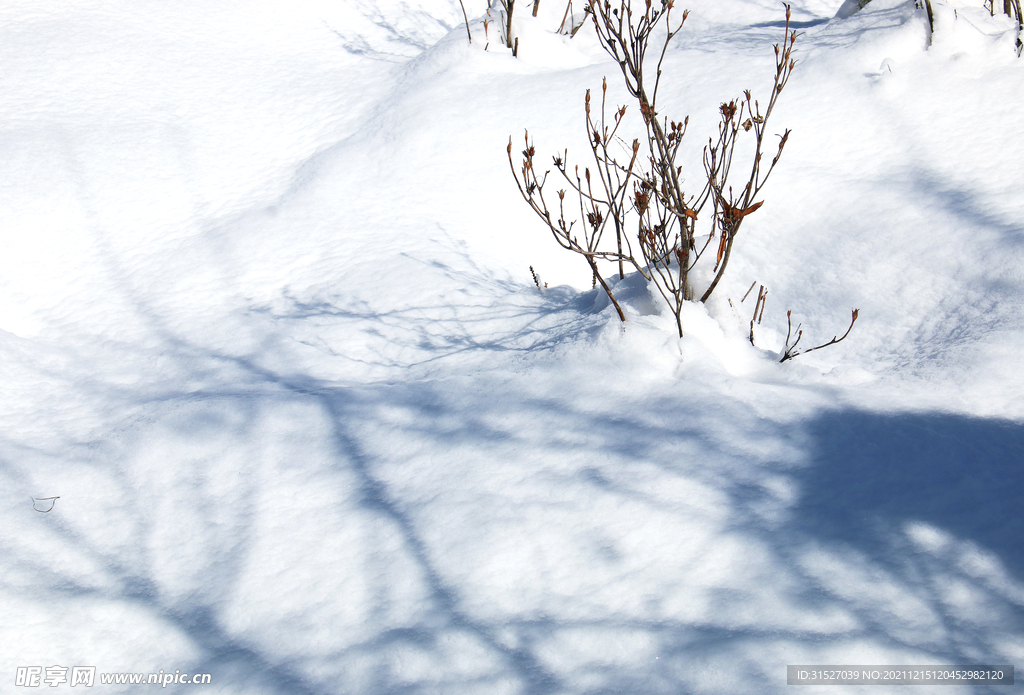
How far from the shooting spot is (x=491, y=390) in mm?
2207

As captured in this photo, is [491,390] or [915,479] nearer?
[915,479]

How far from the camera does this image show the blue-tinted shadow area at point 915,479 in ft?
4.78

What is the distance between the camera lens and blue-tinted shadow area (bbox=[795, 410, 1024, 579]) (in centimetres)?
146

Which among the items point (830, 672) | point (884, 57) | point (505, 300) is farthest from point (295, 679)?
point (884, 57)

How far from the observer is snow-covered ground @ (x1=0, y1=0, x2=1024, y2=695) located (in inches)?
55.6

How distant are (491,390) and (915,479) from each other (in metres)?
1.25

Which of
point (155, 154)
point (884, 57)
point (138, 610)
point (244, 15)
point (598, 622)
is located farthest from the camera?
point (244, 15)

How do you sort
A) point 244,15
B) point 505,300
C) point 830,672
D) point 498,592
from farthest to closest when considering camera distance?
point 244,15 → point 505,300 → point 498,592 → point 830,672

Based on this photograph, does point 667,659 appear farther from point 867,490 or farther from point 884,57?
point 884,57

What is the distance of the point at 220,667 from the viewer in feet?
4.84

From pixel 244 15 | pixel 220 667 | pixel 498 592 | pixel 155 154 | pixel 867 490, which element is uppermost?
pixel 244 15

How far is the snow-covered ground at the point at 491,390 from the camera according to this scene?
55.6 inches

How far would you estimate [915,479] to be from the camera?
1587 mm

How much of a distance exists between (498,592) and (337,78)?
15.0ft
